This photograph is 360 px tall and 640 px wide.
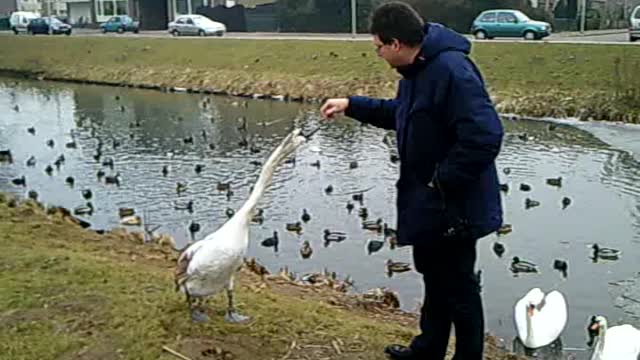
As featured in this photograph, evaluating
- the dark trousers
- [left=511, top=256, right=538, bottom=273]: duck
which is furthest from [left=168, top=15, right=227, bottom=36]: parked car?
the dark trousers

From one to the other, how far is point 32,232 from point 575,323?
18.4 feet

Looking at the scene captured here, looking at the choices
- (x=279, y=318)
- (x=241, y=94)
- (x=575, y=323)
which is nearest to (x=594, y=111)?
(x=241, y=94)

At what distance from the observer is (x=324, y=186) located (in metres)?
14.4

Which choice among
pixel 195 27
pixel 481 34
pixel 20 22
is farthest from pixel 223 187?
pixel 20 22

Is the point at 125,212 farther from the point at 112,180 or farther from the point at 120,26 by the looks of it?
the point at 120,26

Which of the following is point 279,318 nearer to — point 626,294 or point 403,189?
point 403,189

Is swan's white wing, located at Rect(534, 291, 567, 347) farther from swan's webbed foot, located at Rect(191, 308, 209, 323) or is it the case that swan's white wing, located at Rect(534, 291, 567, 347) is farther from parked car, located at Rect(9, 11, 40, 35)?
parked car, located at Rect(9, 11, 40, 35)

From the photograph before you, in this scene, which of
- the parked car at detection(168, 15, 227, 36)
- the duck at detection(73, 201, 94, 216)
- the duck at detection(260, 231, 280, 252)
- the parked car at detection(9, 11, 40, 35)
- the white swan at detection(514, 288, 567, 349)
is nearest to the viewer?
the white swan at detection(514, 288, 567, 349)

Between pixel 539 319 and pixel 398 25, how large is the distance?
13.8ft

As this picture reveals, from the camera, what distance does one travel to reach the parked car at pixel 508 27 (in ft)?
117

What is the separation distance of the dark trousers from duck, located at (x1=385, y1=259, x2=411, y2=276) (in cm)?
501

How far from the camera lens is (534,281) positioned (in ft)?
31.1

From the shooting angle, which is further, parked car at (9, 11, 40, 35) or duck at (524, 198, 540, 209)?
parked car at (9, 11, 40, 35)

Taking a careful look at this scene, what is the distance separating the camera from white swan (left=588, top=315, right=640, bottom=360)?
667 centimetres
